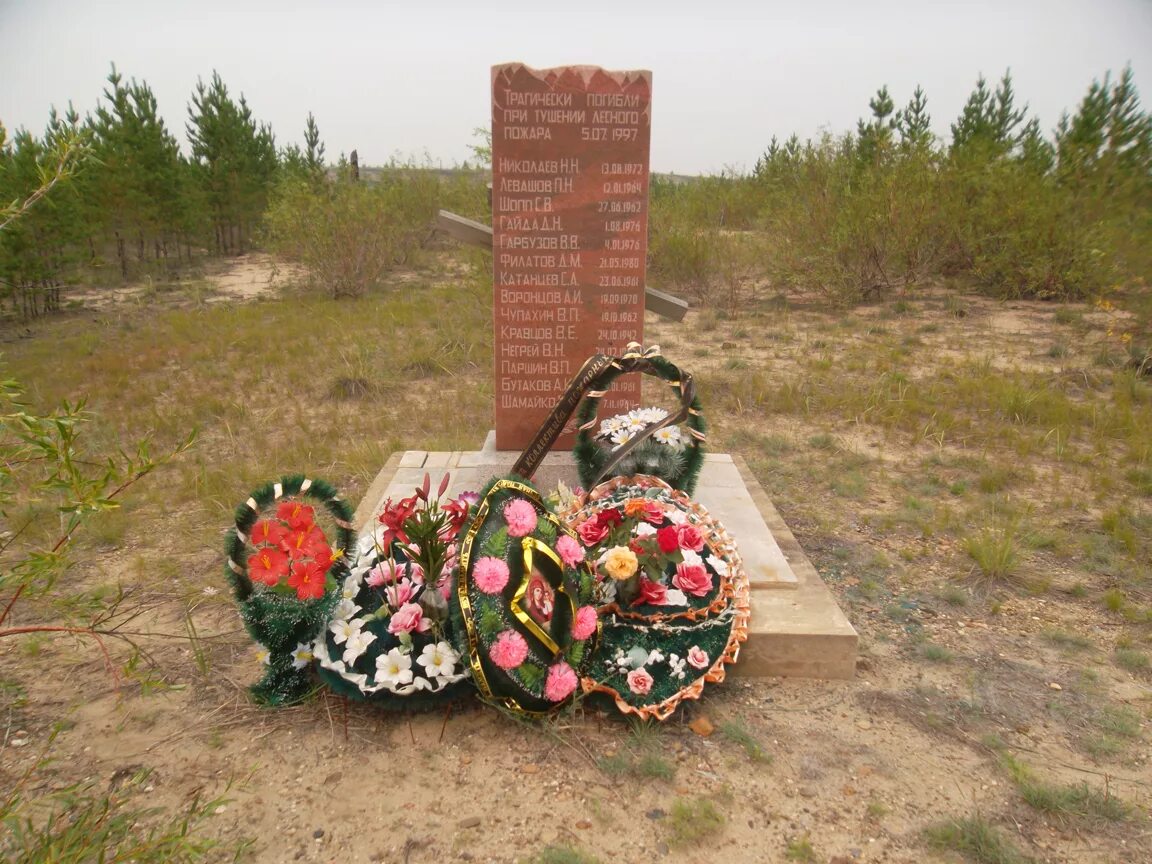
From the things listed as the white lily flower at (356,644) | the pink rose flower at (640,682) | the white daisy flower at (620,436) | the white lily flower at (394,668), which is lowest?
Answer: the pink rose flower at (640,682)

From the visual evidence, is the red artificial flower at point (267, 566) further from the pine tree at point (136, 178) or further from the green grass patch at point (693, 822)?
the pine tree at point (136, 178)

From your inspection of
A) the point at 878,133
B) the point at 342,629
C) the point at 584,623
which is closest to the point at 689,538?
the point at 584,623

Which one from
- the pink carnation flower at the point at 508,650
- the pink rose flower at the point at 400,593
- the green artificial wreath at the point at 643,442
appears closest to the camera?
the pink carnation flower at the point at 508,650

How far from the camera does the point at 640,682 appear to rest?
2281mm

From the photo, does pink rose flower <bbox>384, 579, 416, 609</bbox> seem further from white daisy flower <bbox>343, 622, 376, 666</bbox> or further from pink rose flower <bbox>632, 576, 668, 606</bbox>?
pink rose flower <bbox>632, 576, 668, 606</bbox>

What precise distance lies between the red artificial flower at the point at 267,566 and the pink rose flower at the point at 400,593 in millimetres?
324

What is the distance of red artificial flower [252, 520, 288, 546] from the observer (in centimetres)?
221

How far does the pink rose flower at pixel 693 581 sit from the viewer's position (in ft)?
7.97

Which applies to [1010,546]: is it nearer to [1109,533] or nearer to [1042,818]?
[1109,533]

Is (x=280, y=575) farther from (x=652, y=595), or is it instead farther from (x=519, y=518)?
(x=652, y=595)

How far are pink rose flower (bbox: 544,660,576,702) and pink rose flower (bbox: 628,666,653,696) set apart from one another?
0.19 metres

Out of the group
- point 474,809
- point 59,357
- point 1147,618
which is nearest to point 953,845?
point 474,809

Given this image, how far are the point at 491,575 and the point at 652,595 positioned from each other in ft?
1.88

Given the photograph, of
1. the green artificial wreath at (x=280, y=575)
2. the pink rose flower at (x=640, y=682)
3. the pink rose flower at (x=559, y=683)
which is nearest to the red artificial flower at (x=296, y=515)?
the green artificial wreath at (x=280, y=575)
